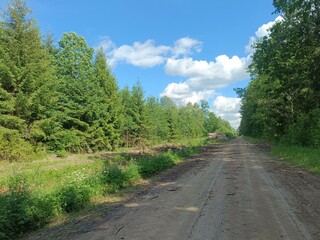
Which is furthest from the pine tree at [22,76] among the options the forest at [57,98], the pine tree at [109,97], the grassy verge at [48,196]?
the grassy verge at [48,196]

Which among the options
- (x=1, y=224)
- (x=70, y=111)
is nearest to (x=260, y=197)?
(x=1, y=224)

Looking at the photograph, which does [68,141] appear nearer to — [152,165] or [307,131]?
[152,165]

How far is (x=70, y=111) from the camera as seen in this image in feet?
105

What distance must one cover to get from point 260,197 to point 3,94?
20319 millimetres

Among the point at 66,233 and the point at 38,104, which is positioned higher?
the point at 38,104

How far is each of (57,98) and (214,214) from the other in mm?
22672

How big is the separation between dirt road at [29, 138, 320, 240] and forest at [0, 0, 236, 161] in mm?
16335

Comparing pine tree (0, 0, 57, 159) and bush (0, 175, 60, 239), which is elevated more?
pine tree (0, 0, 57, 159)

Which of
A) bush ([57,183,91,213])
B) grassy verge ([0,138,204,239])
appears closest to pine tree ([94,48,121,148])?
grassy verge ([0,138,204,239])

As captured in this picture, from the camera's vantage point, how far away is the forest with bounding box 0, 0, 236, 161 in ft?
Result: 75.8

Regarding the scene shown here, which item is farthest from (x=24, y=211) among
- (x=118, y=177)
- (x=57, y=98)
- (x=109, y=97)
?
(x=109, y=97)

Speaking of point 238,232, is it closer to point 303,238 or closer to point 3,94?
point 303,238

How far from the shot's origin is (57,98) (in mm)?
26875

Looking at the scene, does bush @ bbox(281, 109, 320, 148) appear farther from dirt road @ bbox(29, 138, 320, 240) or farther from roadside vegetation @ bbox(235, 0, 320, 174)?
dirt road @ bbox(29, 138, 320, 240)
